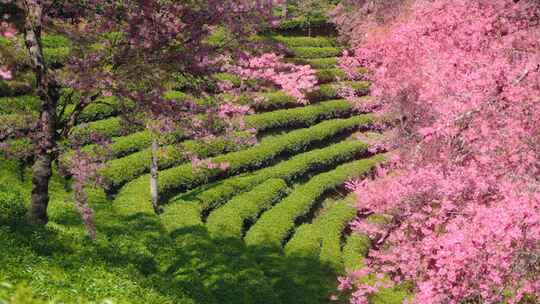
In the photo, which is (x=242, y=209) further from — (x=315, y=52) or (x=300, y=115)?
(x=315, y=52)

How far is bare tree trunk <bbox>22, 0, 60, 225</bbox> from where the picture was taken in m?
A: 10.5

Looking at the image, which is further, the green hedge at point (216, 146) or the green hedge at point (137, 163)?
the green hedge at point (216, 146)

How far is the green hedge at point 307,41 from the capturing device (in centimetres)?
3759

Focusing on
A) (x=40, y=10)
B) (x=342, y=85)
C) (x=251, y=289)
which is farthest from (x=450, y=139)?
(x=342, y=85)

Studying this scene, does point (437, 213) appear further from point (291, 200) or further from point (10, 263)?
point (10, 263)

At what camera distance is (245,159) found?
77.7ft

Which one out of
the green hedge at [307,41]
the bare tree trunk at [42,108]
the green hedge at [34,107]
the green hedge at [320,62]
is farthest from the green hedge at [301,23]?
the bare tree trunk at [42,108]

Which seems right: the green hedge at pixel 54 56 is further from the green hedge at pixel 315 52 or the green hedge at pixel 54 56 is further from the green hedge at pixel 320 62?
the green hedge at pixel 315 52

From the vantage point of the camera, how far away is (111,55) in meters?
10.9

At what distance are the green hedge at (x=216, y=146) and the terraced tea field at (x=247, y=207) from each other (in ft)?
0.16

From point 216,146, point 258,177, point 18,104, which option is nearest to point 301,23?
point 216,146

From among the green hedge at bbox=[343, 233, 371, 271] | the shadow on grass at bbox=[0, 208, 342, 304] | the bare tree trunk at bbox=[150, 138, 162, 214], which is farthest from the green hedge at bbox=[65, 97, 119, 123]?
the green hedge at bbox=[343, 233, 371, 271]

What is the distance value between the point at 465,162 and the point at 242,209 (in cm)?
751

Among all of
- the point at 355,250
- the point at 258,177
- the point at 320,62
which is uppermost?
the point at 320,62
